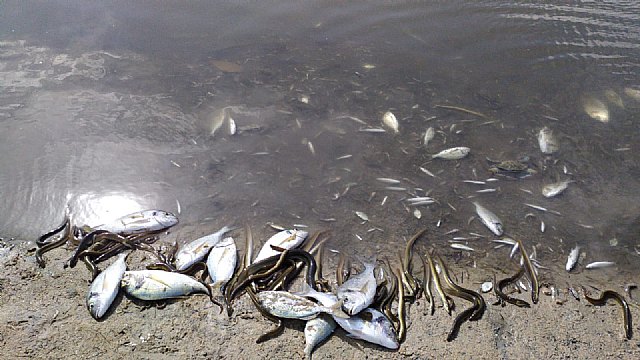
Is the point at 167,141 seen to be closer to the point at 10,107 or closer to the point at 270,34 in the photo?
the point at 10,107

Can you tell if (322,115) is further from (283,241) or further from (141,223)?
(141,223)

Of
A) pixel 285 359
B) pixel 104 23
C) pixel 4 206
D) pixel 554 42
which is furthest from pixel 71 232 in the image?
pixel 554 42

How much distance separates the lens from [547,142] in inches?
230

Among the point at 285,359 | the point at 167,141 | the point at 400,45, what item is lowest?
the point at 285,359

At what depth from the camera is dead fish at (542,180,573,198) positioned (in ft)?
17.1

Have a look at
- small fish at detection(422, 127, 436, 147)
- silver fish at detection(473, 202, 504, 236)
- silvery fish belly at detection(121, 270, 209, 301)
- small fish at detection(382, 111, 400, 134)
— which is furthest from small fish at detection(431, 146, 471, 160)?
silvery fish belly at detection(121, 270, 209, 301)

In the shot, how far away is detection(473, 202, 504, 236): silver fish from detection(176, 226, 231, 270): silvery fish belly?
109 inches

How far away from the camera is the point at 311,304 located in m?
3.88

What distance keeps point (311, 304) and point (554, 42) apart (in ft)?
20.4

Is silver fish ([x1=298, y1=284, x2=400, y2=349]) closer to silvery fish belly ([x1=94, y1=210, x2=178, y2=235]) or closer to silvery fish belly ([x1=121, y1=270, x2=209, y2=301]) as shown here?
silvery fish belly ([x1=121, y1=270, x2=209, y2=301])

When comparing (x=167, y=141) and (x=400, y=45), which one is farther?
(x=400, y=45)

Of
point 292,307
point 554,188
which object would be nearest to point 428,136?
point 554,188

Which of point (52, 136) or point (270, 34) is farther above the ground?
point (270, 34)

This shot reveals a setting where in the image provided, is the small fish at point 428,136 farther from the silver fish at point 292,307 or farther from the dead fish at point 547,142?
the silver fish at point 292,307
